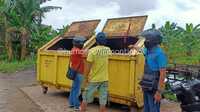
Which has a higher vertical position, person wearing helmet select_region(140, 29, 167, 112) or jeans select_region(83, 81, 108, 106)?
person wearing helmet select_region(140, 29, 167, 112)

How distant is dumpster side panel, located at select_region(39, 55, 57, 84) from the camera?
10.1 metres

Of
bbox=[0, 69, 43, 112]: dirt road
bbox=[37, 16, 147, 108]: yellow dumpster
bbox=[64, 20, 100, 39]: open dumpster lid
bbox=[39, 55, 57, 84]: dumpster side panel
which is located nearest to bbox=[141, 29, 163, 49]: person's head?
bbox=[37, 16, 147, 108]: yellow dumpster

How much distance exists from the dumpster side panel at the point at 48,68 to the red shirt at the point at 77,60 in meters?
1.48

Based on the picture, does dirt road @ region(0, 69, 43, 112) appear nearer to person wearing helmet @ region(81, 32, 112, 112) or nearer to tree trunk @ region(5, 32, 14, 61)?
person wearing helmet @ region(81, 32, 112, 112)

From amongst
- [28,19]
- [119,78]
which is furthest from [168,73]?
[28,19]

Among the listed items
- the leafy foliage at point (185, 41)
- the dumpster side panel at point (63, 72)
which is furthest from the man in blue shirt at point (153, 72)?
the leafy foliage at point (185, 41)

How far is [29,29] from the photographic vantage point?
2253cm

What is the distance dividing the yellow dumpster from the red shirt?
2.11 feet

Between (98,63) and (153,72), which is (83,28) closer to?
(98,63)

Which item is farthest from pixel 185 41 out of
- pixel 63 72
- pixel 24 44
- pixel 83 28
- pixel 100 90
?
pixel 100 90

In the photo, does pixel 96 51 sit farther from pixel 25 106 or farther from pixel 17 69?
pixel 17 69

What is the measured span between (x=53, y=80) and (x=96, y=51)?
3.05 m

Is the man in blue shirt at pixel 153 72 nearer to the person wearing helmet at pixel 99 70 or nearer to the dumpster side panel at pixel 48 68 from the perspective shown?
the person wearing helmet at pixel 99 70

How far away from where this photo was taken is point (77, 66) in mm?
8500
